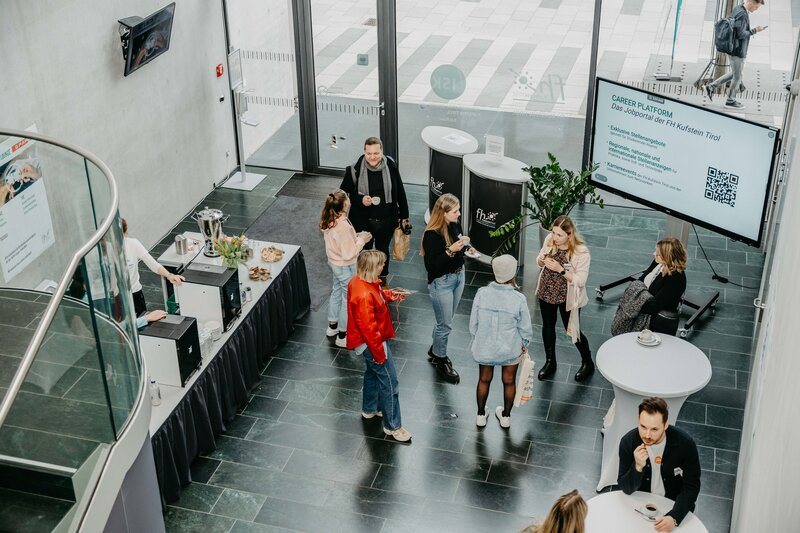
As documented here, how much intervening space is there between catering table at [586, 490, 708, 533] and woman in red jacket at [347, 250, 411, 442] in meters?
2.15

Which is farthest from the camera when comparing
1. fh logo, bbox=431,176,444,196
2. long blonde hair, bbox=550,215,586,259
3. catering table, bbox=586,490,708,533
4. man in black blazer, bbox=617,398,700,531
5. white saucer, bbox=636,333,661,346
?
fh logo, bbox=431,176,444,196

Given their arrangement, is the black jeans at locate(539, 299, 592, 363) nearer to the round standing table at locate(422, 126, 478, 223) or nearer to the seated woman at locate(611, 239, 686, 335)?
the seated woman at locate(611, 239, 686, 335)

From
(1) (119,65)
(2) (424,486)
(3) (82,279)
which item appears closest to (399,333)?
(2) (424,486)

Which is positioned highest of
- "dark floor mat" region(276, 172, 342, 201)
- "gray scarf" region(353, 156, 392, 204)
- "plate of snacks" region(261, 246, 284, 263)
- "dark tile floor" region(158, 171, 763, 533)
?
"gray scarf" region(353, 156, 392, 204)

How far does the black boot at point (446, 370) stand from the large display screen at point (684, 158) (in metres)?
2.53

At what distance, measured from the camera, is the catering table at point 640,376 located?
6254mm

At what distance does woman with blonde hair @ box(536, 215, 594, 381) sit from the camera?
23.6 ft

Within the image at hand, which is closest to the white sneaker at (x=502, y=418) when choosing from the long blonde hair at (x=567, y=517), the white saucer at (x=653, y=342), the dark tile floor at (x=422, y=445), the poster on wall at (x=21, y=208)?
the dark tile floor at (x=422, y=445)

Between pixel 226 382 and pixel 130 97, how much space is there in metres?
3.69

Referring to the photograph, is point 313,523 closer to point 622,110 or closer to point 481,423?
point 481,423

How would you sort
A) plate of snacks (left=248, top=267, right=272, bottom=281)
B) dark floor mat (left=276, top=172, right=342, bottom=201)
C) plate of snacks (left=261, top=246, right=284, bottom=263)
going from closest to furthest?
plate of snacks (left=248, top=267, right=272, bottom=281) < plate of snacks (left=261, top=246, right=284, bottom=263) < dark floor mat (left=276, top=172, right=342, bottom=201)

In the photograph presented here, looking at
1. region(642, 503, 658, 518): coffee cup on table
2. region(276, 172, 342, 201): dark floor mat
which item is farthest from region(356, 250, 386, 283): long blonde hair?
region(276, 172, 342, 201): dark floor mat

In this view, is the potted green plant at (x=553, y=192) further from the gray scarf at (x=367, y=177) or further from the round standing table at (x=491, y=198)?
the gray scarf at (x=367, y=177)

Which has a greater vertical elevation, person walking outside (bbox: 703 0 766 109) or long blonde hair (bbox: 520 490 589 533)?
person walking outside (bbox: 703 0 766 109)
